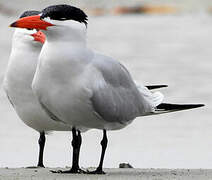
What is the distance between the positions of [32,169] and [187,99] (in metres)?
7.43

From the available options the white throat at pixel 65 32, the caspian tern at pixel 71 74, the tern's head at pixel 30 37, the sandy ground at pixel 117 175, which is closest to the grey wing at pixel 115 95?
the caspian tern at pixel 71 74

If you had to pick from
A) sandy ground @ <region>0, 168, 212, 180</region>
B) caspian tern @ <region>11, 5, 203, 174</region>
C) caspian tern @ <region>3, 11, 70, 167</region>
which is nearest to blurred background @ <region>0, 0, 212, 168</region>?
caspian tern @ <region>3, 11, 70, 167</region>

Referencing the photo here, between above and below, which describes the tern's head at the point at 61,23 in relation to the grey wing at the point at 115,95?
above

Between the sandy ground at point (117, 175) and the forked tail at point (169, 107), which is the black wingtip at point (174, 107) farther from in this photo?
the sandy ground at point (117, 175)

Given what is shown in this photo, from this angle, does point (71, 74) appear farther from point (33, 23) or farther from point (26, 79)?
point (26, 79)

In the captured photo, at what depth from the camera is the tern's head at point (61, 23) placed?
613cm

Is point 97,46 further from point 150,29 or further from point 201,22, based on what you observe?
point 201,22

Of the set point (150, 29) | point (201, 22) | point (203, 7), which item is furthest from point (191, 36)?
point (203, 7)

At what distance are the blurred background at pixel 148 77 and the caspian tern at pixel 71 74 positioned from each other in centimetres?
241

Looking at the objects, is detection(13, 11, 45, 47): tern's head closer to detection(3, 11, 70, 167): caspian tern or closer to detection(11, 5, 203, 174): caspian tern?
detection(3, 11, 70, 167): caspian tern

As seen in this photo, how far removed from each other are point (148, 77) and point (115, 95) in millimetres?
9723

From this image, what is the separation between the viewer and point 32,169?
6805 millimetres

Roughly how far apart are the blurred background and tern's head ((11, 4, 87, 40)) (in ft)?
8.74

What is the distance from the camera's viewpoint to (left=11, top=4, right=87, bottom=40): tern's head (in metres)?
6.13
